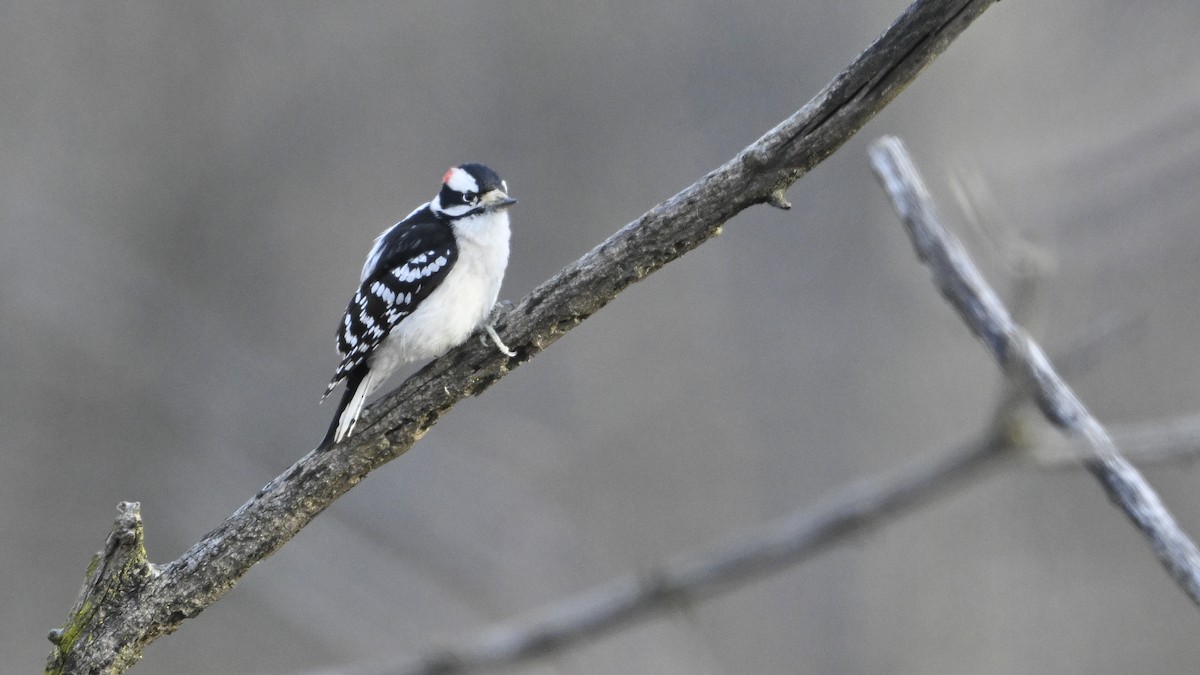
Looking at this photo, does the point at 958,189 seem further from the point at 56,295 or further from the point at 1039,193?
the point at 56,295

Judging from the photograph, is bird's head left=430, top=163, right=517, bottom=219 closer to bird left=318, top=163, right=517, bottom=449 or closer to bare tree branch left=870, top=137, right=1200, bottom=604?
bird left=318, top=163, right=517, bottom=449

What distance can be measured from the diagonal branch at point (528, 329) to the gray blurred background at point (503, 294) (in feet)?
16.0

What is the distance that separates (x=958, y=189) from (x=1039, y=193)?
116 inches

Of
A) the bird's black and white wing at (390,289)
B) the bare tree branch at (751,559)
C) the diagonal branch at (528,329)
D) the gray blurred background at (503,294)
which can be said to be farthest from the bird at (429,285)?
the gray blurred background at (503,294)

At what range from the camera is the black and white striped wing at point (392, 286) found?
10.8 ft

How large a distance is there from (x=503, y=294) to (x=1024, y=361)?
6138 mm

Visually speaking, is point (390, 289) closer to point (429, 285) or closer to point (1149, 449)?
point (429, 285)

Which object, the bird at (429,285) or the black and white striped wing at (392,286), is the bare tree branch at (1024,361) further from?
the black and white striped wing at (392,286)

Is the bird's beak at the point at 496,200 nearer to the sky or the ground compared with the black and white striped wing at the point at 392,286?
nearer to the sky

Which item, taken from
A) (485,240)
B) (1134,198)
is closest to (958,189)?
(485,240)

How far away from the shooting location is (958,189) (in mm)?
2350

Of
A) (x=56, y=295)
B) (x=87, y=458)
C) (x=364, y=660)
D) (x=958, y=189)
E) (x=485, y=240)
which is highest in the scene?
(x=56, y=295)

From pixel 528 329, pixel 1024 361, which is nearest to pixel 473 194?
pixel 528 329

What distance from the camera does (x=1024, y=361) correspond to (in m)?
2.03
